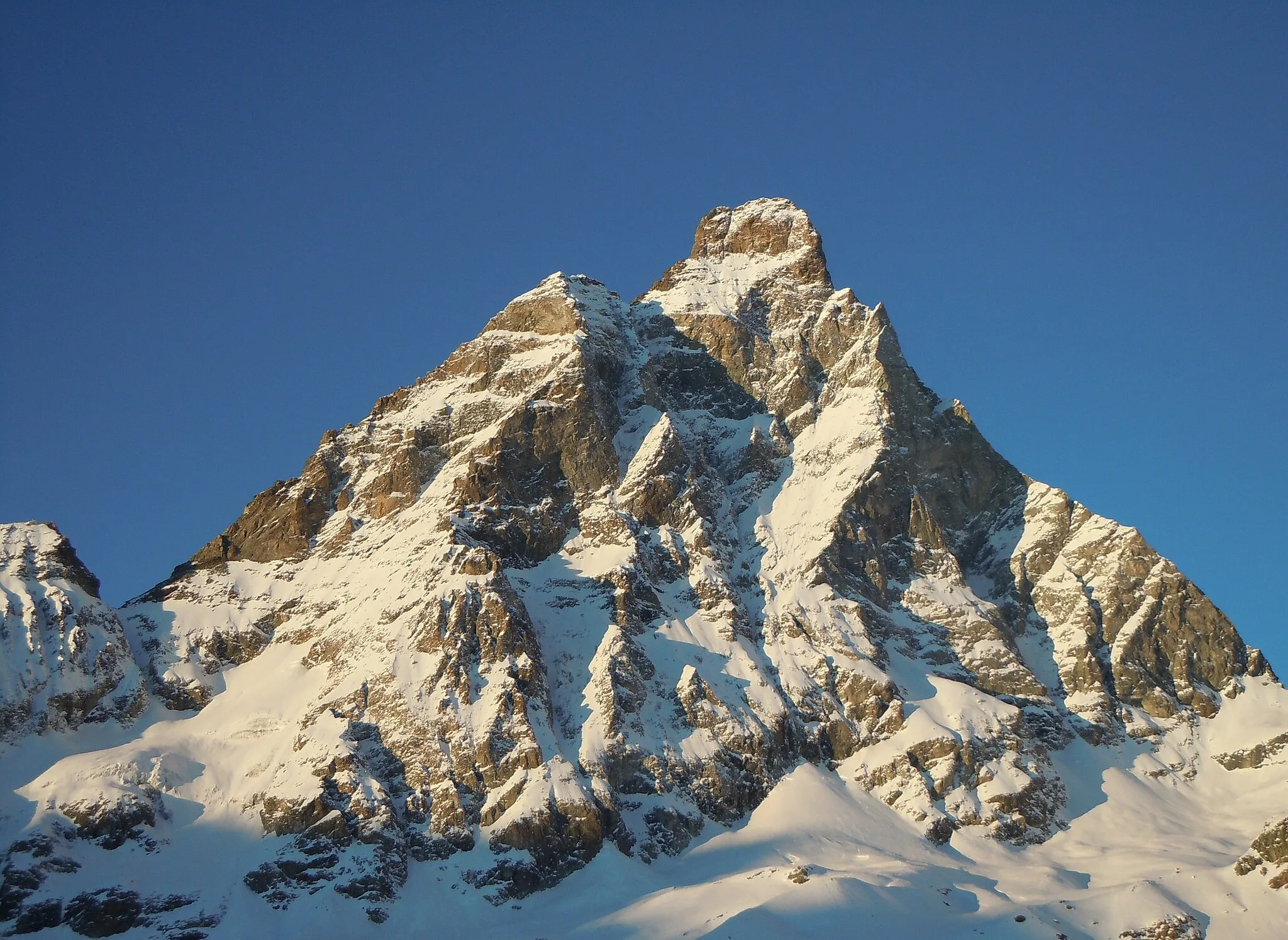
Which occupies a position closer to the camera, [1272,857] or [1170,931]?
[1170,931]

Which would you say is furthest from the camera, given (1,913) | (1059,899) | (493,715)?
(493,715)

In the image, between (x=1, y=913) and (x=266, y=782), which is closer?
(x=1, y=913)

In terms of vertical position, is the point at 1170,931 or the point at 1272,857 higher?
the point at 1272,857

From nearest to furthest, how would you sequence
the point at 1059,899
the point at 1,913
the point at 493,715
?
the point at 1,913 → the point at 1059,899 → the point at 493,715

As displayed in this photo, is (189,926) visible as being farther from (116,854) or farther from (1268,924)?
(1268,924)

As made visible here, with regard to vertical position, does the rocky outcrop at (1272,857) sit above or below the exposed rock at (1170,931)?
above

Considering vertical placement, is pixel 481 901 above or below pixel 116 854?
below

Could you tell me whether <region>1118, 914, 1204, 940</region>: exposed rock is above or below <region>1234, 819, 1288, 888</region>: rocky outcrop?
below

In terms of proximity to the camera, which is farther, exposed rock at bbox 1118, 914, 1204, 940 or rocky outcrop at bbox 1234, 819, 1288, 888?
rocky outcrop at bbox 1234, 819, 1288, 888

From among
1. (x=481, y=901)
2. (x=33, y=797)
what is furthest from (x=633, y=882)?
(x=33, y=797)

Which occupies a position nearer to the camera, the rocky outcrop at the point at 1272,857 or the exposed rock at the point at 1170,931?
the exposed rock at the point at 1170,931

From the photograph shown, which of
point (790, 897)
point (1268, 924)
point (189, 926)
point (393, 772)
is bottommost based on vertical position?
point (1268, 924)
